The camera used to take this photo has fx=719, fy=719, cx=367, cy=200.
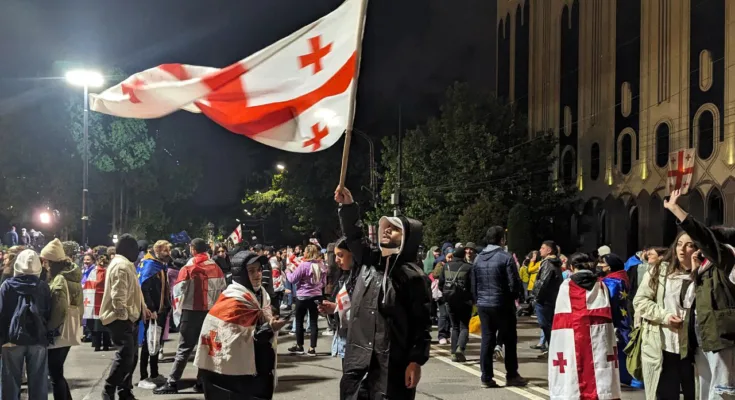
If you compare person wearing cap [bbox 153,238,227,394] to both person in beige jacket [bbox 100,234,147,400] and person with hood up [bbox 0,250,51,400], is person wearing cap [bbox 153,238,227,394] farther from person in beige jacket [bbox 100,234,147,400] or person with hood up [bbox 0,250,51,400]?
person with hood up [bbox 0,250,51,400]

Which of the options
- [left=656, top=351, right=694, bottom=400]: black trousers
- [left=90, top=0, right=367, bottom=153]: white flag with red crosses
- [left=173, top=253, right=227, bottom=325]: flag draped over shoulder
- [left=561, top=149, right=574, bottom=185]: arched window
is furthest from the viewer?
[left=561, top=149, right=574, bottom=185]: arched window

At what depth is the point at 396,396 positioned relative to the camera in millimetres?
4906

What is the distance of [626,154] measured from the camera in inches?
1326

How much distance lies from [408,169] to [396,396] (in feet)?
103

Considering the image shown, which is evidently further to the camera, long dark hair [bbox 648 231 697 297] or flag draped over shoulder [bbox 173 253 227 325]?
flag draped over shoulder [bbox 173 253 227 325]

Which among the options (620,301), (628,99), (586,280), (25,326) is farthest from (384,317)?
(628,99)

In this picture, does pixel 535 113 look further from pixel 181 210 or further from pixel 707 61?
pixel 181 210

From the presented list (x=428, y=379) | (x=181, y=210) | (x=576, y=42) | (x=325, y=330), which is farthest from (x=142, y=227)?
(x=428, y=379)

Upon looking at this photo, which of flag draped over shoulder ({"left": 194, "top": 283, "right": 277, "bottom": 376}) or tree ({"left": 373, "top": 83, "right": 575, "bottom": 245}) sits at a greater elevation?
tree ({"left": 373, "top": 83, "right": 575, "bottom": 245})

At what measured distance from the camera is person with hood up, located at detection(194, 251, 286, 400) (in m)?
5.55

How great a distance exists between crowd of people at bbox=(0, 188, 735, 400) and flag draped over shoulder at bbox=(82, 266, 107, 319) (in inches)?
86.8

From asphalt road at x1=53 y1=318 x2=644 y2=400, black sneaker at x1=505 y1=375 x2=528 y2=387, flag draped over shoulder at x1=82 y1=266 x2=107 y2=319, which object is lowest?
asphalt road at x1=53 y1=318 x2=644 y2=400

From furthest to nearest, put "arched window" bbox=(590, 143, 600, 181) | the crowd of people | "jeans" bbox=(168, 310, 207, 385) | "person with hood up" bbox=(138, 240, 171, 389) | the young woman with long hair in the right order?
"arched window" bbox=(590, 143, 600, 181) < "person with hood up" bbox=(138, 240, 171, 389) < "jeans" bbox=(168, 310, 207, 385) < the young woman with long hair < the crowd of people

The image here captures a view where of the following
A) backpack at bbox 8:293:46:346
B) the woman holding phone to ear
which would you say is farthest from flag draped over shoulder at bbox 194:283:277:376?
the woman holding phone to ear
